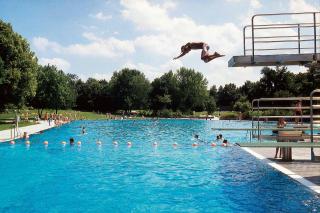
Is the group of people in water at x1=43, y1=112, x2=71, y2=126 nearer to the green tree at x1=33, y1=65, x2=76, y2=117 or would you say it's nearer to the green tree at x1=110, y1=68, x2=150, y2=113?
the green tree at x1=33, y1=65, x2=76, y2=117

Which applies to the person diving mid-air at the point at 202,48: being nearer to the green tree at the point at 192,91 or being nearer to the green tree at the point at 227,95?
the green tree at the point at 192,91

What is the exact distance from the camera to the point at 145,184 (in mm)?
13742

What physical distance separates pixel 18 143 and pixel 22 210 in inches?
667

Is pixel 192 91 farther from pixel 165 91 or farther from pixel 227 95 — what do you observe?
pixel 227 95

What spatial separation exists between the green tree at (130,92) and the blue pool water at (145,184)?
7591 centimetres

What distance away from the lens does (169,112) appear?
84375 mm

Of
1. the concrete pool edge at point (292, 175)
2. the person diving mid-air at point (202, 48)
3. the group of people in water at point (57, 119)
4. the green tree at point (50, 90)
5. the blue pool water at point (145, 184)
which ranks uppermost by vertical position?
the green tree at point (50, 90)

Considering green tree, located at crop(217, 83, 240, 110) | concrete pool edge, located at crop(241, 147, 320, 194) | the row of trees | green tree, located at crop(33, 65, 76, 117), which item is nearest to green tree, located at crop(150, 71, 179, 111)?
the row of trees

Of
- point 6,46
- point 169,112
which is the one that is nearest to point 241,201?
point 6,46

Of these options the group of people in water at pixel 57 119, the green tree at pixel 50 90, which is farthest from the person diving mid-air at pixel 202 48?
the green tree at pixel 50 90

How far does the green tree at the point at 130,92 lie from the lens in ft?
322

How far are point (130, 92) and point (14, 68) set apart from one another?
56021 mm

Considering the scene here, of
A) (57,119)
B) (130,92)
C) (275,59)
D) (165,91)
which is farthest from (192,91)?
(275,59)

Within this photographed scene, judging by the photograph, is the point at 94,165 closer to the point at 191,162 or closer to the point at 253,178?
the point at 191,162
